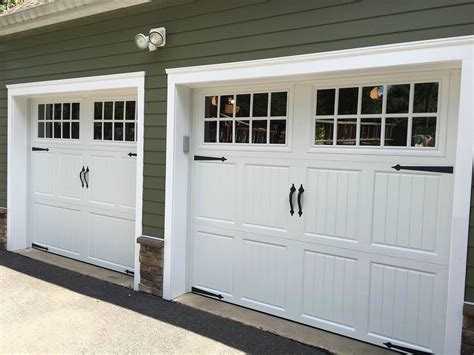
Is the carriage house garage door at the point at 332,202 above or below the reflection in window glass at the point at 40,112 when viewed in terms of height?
below

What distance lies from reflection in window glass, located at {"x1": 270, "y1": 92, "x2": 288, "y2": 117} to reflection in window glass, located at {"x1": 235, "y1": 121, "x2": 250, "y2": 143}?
0.28 metres

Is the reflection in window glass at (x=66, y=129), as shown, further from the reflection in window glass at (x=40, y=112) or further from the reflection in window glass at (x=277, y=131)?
the reflection in window glass at (x=277, y=131)

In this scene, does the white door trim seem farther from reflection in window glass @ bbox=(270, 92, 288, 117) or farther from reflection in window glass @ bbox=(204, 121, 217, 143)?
reflection in window glass @ bbox=(270, 92, 288, 117)

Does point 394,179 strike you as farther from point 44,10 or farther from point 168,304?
point 44,10

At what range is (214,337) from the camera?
129 inches

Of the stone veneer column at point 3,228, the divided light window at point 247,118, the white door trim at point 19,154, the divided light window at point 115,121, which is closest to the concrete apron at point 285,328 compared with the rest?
the divided light window at point 247,118

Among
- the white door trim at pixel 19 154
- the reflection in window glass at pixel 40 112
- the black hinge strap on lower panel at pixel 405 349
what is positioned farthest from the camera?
the reflection in window glass at pixel 40 112

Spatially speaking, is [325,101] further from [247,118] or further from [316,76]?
[247,118]

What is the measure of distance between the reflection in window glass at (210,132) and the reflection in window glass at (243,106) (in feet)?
0.96

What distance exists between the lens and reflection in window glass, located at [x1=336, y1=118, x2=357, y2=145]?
326cm

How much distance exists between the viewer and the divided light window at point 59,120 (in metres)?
5.24

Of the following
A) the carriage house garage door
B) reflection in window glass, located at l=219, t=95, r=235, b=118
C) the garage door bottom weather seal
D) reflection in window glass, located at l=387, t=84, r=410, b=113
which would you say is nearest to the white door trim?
the garage door bottom weather seal

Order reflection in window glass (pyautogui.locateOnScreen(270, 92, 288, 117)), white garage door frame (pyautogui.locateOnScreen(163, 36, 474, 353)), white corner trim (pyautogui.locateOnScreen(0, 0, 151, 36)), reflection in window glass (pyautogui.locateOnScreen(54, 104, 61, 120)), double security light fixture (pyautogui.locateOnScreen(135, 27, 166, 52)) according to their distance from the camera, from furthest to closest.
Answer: reflection in window glass (pyautogui.locateOnScreen(54, 104, 61, 120))
white corner trim (pyautogui.locateOnScreen(0, 0, 151, 36))
double security light fixture (pyautogui.locateOnScreen(135, 27, 166, 52))
reflection in window glass (pyautogui.locateOnScreen(270, 92, 288, 117))
white garage door frame (pyautogui.locateOnScreen(163, 36, 474, 353))

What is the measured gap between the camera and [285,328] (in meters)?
3.47
